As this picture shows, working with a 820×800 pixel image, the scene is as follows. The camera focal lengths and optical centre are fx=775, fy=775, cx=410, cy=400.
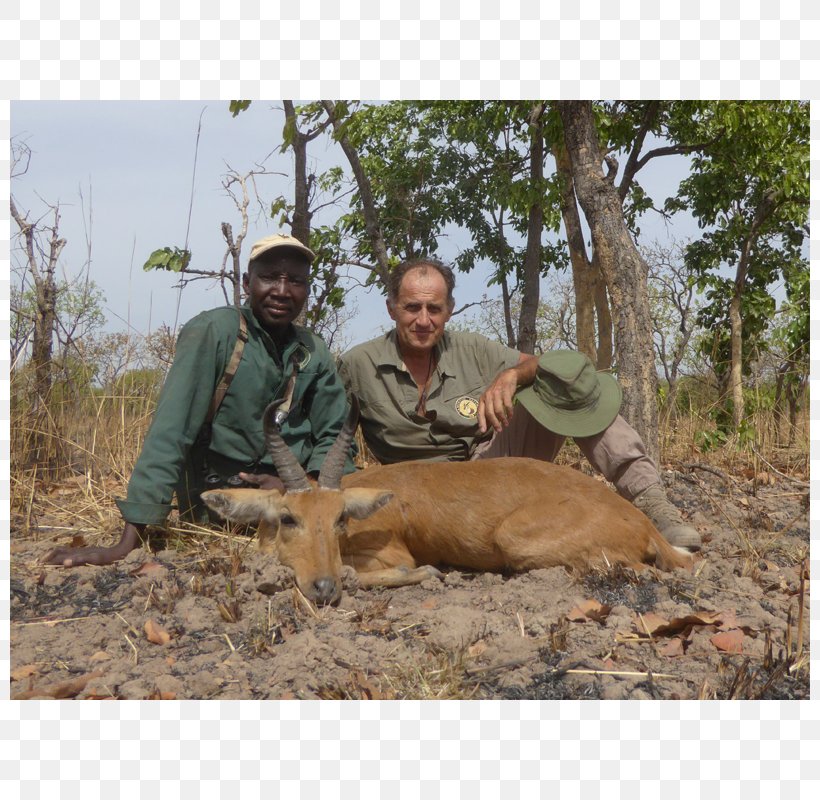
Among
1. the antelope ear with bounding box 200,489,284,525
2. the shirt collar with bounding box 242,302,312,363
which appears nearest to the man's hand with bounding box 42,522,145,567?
the antelope ear with bounding box 200,489,284,525

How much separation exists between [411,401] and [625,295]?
2.26 metres

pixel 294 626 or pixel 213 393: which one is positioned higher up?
pixel 213 393

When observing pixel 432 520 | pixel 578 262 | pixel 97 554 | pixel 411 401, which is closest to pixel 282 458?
pixel 432 520

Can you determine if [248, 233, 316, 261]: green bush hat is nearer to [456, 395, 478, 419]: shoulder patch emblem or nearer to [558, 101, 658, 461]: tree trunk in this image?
[456, 395, 478, 419]: shoulder patch emblem

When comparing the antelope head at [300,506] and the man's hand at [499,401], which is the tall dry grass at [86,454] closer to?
the antelope head at [300,506]

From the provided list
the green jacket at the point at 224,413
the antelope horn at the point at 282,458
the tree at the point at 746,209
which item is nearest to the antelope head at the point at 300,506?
the antelope horn at the point at 282,458

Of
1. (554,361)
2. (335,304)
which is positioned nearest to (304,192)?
(335,304)

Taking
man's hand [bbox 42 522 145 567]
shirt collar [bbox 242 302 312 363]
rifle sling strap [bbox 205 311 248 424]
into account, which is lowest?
man's hand [bbox 42 522 145 567]

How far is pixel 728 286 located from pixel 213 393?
1355 cm

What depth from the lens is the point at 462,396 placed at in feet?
20.7

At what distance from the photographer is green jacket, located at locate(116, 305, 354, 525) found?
15.8 feet

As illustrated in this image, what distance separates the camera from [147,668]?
324 centimetres

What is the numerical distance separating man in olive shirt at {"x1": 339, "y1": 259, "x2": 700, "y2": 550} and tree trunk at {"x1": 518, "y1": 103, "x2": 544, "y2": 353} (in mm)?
6722

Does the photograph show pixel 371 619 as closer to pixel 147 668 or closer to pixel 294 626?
pixel 294 626
